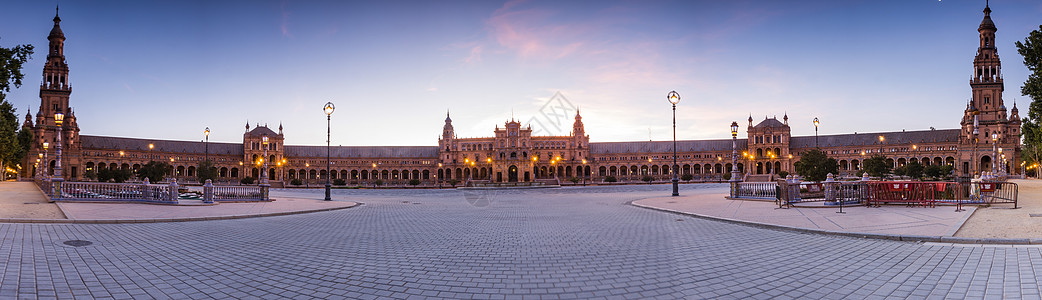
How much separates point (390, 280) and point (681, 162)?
11978cm

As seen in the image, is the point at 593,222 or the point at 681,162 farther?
the point at 681,162

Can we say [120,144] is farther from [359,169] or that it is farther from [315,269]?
[315,269]

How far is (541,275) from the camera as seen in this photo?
624 cm

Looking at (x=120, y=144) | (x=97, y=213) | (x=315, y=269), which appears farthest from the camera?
(x=120, y=144)

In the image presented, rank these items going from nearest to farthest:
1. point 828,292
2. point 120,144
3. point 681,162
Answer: point 828,292 → point 120,144 → point 681,162

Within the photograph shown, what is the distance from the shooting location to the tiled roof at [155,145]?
102 m

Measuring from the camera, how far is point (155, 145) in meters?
111

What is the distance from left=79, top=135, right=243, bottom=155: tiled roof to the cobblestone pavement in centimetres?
11709

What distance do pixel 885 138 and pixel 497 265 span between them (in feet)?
431

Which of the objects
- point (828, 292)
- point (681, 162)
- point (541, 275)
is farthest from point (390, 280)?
point (681, 162)

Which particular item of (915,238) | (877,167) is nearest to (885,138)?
(877,167)

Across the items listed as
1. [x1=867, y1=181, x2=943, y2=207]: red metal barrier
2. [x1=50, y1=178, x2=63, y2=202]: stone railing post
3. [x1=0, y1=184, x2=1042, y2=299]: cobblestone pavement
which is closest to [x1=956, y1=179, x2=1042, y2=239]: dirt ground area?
[x1=0, y1=184, x2=1042, y2=299]: cobblestone pavement

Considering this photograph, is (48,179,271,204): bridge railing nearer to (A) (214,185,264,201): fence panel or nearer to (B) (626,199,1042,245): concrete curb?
(A) (214,185,264,201): fence panel

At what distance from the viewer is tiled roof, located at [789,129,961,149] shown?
102 meters
